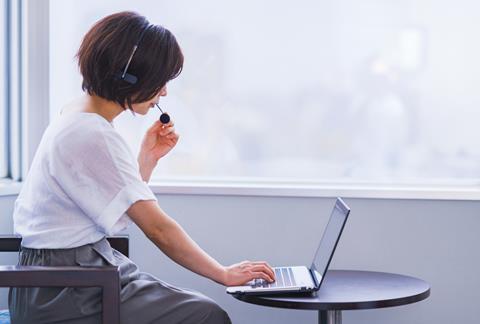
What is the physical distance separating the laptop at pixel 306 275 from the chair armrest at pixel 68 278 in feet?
1.11

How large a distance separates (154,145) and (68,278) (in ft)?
2.20

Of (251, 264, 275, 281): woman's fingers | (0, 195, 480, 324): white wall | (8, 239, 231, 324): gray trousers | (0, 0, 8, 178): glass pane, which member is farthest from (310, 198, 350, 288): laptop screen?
(0, 0, 8, 178): glass pane

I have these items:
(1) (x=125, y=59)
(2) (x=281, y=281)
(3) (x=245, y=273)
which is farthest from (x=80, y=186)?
(2) (x=281, y=281)

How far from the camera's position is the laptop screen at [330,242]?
6.28ft

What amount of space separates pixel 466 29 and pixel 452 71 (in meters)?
0.15

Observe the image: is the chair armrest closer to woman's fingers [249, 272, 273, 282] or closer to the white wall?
woman's fingers [249, 272, 273, 282]

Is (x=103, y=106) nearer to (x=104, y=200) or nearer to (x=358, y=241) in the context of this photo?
(x=104, y=200)

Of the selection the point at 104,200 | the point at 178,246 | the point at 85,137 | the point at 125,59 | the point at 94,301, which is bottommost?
the point at 94,301

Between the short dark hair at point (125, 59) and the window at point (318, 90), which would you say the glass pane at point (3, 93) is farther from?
the short dark hair at point (125, 59)

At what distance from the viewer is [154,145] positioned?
2.23m

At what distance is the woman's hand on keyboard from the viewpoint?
72.1 inches

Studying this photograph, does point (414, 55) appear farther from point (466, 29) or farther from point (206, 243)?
point (206, 243)

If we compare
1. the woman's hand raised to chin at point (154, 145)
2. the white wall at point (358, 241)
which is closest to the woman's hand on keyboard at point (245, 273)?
the woman's hand raised to chin at point (154, 145)

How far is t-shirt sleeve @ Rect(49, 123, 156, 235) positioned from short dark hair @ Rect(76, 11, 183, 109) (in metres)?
0.16
